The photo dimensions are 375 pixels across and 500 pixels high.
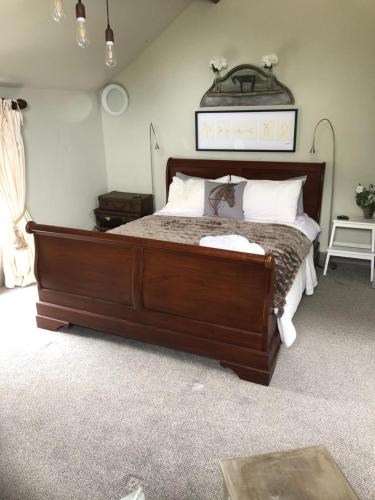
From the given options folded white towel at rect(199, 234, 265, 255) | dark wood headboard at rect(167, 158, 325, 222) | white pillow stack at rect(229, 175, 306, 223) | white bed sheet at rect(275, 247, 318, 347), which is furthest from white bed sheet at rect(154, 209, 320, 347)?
folded white towel at rect(199, 234, 265, 255)

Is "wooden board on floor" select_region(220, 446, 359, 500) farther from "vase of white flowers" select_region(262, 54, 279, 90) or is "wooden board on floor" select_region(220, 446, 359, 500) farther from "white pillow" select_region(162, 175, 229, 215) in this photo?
"vase of white flowers" select_region(262, 54, 279, 90)

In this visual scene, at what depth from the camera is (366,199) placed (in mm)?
3725

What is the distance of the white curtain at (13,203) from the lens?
11.6ft

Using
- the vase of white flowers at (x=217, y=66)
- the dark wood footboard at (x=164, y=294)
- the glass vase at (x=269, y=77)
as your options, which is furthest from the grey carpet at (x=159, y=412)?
the vase of white flowers at (x=217, y=66)

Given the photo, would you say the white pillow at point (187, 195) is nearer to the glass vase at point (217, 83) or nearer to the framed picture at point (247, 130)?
the framed picture at point (247, 130)

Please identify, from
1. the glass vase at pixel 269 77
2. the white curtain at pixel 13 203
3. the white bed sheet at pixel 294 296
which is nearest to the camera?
the white bed sheet at pixel 294 296

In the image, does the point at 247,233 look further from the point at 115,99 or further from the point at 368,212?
the point at 115,99

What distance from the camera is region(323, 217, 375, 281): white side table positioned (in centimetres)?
368

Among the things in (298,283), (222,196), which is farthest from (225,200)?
(298,283)

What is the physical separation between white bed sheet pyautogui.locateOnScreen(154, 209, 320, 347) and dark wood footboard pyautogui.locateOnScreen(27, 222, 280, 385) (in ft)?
0.24

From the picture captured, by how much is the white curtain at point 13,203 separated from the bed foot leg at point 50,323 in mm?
946

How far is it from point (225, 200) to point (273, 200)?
1.48ft

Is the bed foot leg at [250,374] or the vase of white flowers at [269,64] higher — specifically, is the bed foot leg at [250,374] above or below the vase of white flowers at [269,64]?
below

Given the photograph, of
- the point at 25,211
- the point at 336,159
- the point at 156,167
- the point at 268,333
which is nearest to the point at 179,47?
the point at 156,167
